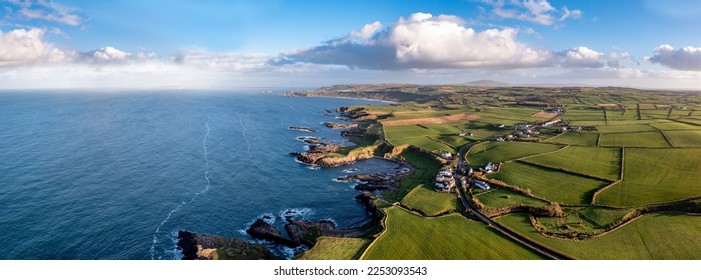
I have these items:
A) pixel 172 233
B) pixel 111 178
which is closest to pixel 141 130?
pixel 111 178

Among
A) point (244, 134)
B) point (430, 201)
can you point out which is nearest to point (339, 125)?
point (244, 134)

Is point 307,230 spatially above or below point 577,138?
below

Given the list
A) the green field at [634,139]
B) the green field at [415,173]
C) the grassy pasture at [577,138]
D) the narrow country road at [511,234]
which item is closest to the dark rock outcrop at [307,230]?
the green field at [415,173]

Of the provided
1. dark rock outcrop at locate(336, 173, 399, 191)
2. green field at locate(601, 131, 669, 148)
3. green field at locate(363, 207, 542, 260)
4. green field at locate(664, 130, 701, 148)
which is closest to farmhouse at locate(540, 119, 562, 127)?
green field at locate(601, 131, 669, 148)

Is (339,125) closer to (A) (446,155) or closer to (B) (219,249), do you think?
(A) (446,155)

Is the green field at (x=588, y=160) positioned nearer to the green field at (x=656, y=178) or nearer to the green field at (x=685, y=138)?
the green field at (x=656, y=178)

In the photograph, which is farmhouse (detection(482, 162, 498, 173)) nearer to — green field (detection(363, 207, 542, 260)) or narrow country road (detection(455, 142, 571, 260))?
narrow country road (detection(455, 142, 571, 260))
